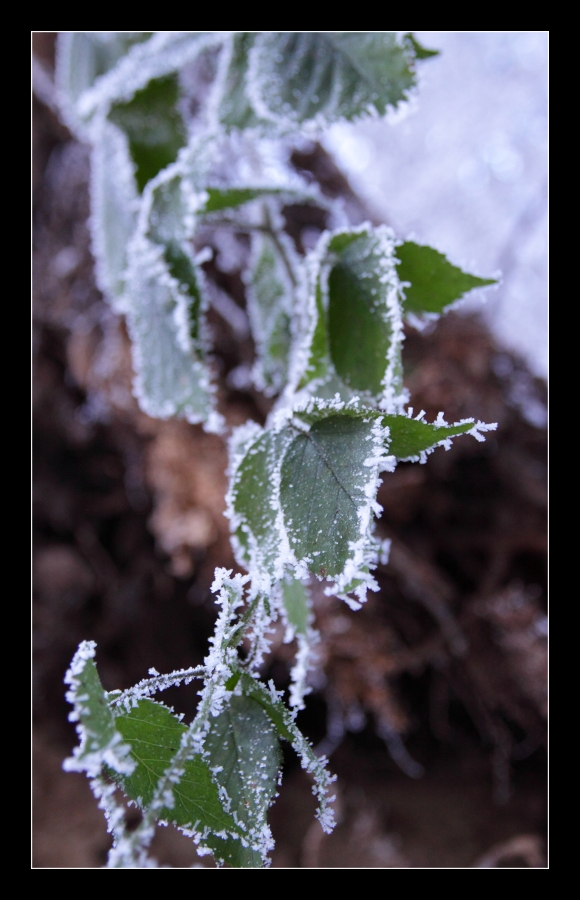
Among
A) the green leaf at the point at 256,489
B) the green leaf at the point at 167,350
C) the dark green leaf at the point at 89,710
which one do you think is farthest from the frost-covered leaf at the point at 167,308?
the dark green leaf at the point at 89,710

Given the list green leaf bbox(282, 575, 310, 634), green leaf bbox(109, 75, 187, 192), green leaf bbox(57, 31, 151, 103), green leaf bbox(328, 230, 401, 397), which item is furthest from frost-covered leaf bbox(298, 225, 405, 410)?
green leaf bbox(57, 31, 151, 103)

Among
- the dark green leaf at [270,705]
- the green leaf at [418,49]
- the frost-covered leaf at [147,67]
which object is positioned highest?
the frost-covered leaf at [147,67]

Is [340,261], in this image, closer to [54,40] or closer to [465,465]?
[465,465]

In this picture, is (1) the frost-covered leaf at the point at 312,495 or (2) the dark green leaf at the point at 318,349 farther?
(2) the dark green leaf at the point at 318,349

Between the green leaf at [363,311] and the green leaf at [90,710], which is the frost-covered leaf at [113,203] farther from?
the green leaf at [90,710]

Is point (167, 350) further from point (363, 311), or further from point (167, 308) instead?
point (363, 311)

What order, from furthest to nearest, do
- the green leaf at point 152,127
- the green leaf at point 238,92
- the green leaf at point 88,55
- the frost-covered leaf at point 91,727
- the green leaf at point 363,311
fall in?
the green leaf at point 88,55
the green leaf at point 152,127
the green leaf at point 238,92
the green leaf at point 363,311
the frost-covered leaf at point 91,727
